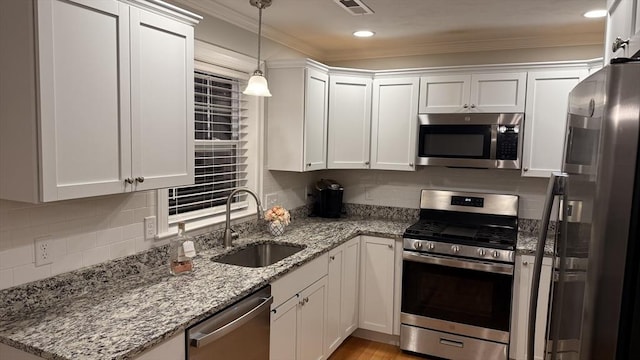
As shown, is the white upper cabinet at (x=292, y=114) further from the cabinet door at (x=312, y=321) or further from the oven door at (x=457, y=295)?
the oven door at (x=457, y=295)

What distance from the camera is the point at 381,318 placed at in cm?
355

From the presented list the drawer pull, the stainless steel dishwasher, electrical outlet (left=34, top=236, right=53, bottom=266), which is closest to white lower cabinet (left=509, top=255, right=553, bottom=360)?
the drawer pull

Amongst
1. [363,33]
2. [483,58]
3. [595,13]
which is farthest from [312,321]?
[595,13]

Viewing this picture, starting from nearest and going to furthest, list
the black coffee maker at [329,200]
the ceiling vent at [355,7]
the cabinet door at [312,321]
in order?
the ceiling vent at [355,7], the cabinet door at [312,321], the black coffee maker at [329,200]

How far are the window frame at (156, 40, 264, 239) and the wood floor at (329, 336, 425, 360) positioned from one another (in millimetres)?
1338

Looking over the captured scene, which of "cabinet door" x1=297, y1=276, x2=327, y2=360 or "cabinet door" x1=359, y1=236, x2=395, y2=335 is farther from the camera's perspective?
"cabinet door" x1=359, y1=236, x2=395, y2=335

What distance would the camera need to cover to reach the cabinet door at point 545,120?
124 inches

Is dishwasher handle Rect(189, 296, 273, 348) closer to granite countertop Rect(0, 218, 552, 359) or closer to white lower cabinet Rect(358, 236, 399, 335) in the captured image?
granite countertop Rect(0, 218, 552, 359)

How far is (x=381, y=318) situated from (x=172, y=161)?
227 cm

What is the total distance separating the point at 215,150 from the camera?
2990 millimetres

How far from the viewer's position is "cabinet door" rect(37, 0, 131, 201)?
150 centimetres

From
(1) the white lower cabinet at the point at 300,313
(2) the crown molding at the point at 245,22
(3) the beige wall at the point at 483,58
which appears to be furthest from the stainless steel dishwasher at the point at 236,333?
(3) the beige wall at the point at 483,58

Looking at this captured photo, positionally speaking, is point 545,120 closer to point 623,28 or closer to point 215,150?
point 623,28

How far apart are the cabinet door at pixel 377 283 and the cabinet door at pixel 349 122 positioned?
0.72 m
